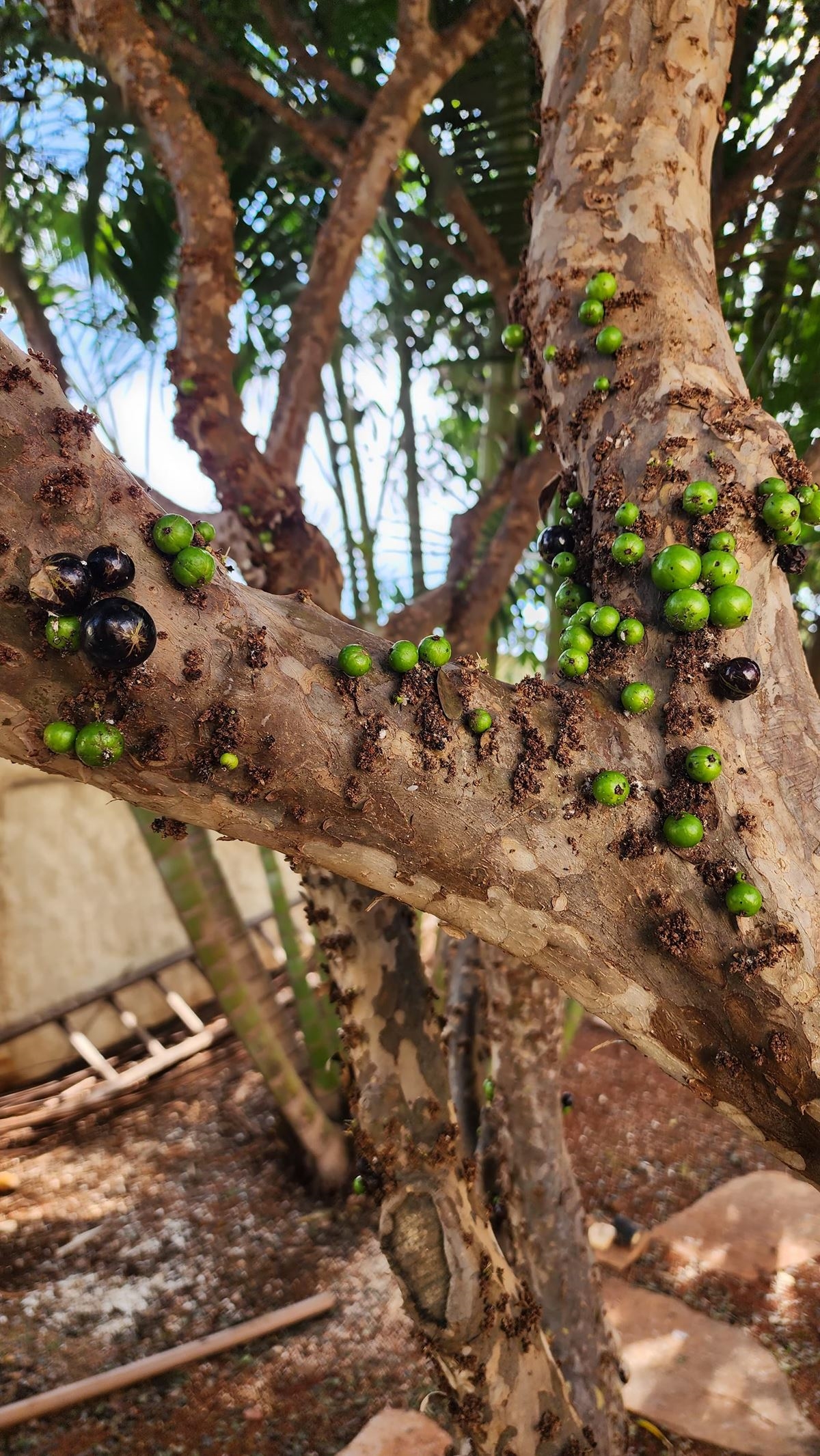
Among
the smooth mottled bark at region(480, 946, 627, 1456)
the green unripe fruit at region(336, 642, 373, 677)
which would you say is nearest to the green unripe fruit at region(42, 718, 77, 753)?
the green unripe fruit at region(336, 642, 373, 677)

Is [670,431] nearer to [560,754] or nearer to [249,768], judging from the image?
[560,754]

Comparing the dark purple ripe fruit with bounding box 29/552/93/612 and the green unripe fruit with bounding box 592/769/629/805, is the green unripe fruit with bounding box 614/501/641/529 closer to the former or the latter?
the green unripe fruit with bounding box 592/769/629/805

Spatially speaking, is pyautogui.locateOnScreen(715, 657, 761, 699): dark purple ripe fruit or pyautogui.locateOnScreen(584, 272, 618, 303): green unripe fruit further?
pyautogui.locateOnScreen(584, 272, 618, 303): green unripe fruit

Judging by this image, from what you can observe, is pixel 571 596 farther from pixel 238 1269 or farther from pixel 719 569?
pixel 238 1269

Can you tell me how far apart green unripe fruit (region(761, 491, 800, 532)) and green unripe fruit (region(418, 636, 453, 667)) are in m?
0.62

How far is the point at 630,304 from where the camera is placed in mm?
1825

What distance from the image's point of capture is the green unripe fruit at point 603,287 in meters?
1.81

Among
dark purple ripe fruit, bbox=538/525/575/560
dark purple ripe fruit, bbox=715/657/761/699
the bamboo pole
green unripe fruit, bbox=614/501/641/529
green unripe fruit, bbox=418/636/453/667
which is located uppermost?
dark purple ripe fruit, bbox=538/525/575/560

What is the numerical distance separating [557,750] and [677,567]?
37cm

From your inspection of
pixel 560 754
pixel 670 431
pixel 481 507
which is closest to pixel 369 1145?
pixel 560 754

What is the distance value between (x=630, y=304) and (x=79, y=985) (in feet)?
20.0

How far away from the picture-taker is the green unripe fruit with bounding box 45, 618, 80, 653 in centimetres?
125

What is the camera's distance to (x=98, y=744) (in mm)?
1296

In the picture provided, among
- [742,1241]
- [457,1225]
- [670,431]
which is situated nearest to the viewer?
[670,431]
